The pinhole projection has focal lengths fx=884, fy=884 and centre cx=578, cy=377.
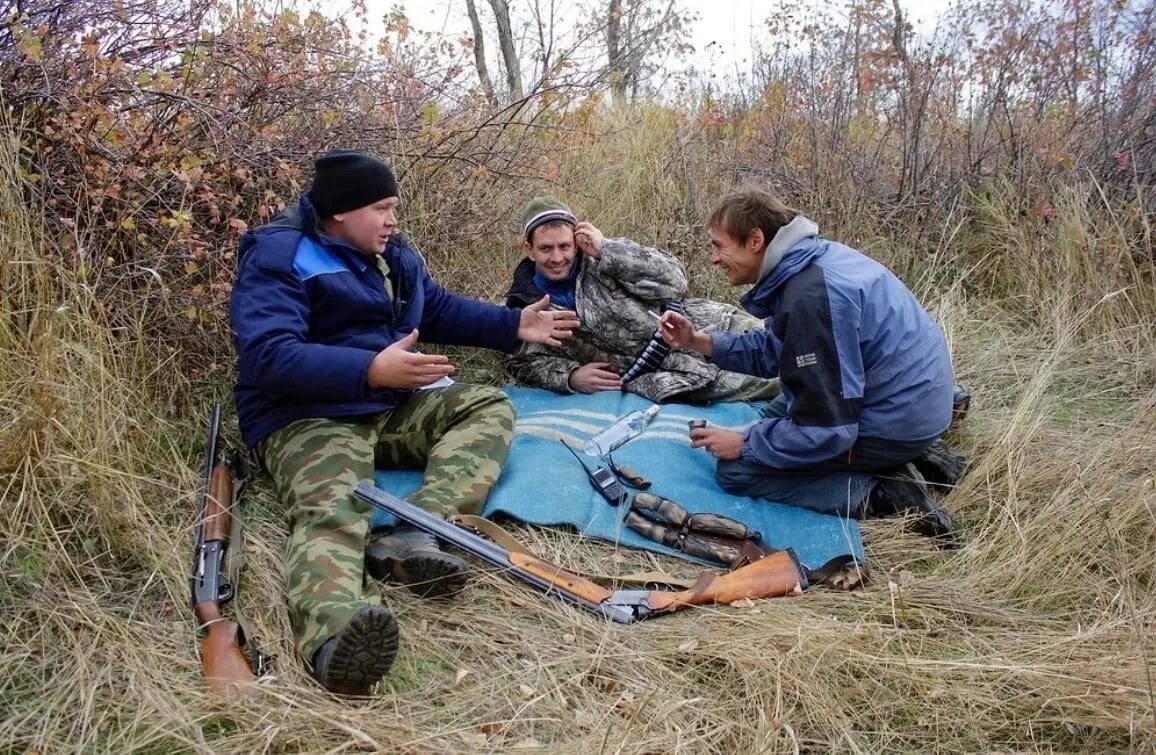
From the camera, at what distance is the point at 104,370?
118 inches

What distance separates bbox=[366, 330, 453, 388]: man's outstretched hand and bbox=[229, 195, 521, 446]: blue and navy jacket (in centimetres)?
6

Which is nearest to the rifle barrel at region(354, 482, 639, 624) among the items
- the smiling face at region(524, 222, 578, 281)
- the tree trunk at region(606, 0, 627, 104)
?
the smiling face at region(524, 222, 578, 281)

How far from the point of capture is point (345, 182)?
3.39 metres

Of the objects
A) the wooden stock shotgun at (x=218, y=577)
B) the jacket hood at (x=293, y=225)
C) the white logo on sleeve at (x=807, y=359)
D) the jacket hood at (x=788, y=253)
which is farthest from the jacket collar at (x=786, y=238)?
the wooden stock shotgun at (x=218, y=577)

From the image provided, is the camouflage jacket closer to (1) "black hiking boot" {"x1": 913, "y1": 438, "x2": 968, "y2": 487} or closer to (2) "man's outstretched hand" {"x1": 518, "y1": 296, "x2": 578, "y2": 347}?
(2) "man's outstretched hand" {"x1": 518, "y1": 296, "x2": 578, "y2": 347}

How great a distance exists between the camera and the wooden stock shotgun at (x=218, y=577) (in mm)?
2406

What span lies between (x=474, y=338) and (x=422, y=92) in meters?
1.99

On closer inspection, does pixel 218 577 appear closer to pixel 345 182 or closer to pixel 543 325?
pixel 345 182

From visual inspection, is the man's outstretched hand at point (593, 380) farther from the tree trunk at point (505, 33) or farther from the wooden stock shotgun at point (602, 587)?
the tree trunk at point (505, 33)

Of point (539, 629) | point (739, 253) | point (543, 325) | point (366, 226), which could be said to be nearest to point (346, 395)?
point (366, 226)

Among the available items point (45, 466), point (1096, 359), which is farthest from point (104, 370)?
point (1096, 359)

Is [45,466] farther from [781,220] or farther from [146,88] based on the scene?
[781,220]

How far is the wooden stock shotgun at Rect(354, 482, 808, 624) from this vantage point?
9.56ft

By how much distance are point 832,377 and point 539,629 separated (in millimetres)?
1405
